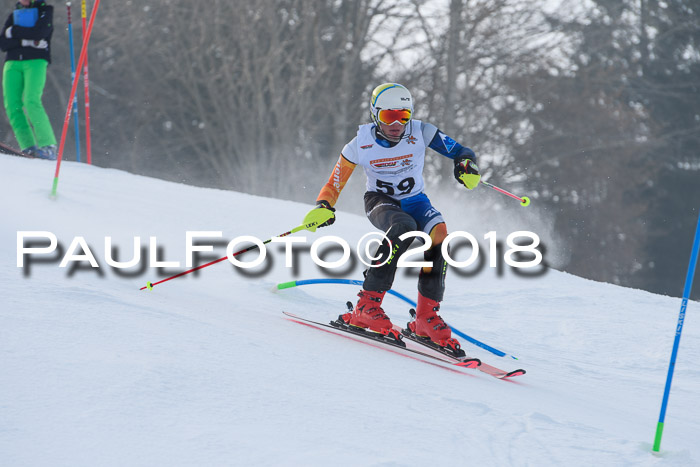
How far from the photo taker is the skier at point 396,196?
4.55 meters

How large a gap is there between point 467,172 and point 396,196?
1.40 feet

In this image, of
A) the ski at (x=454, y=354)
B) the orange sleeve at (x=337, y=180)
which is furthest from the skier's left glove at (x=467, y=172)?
the ski at (x=454, y=354)

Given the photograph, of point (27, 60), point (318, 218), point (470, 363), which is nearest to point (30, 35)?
point (27, 60)

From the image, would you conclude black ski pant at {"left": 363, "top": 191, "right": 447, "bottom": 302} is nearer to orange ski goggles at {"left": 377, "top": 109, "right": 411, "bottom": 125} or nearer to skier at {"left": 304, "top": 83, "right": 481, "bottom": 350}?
skier at {"left": 304, "top": 83, "right": 481, "bottom": 350}

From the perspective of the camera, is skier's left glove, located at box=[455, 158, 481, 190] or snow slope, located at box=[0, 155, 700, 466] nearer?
snow slope, located at box=[0, 155, 700, 466]

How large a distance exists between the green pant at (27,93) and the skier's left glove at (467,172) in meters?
5.18

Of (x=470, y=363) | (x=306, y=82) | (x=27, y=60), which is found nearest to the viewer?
(x=470, y=363)

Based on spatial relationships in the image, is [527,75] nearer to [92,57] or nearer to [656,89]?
[656,89]

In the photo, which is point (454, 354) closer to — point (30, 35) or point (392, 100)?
point (392, 100)

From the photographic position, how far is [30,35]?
8.30 meters

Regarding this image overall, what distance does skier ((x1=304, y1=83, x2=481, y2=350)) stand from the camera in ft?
14.9

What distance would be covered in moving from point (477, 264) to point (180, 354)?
15.7 ft

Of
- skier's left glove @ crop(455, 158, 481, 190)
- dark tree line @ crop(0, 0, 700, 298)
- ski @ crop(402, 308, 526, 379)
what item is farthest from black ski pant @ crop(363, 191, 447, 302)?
dark tree line @ crop(0, 0, 700, 298)

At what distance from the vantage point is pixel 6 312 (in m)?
3.37
